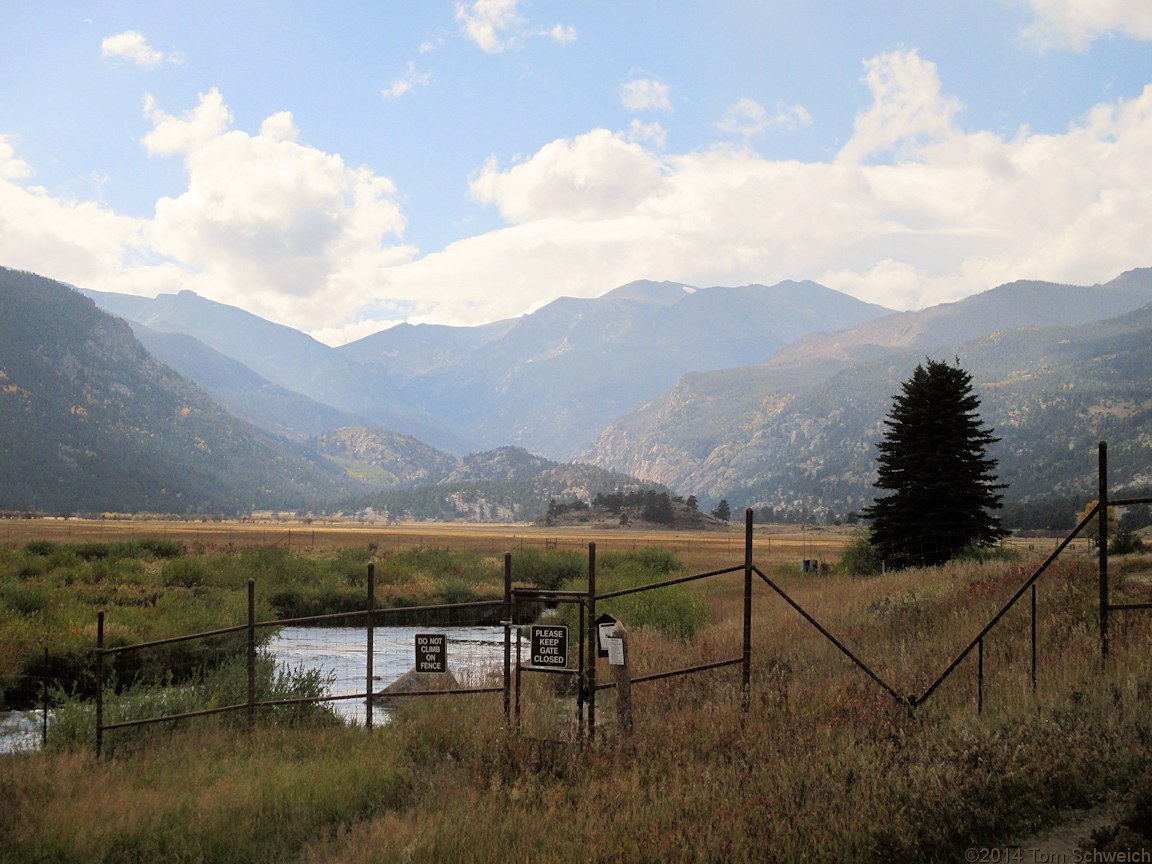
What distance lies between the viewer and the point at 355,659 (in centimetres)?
3052

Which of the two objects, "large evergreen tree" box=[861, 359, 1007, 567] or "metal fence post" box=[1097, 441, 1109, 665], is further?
"large evergreen tree" box=[861, 359, 1007, 567]

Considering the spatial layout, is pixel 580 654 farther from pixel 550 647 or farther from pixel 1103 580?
pixel 1103 580

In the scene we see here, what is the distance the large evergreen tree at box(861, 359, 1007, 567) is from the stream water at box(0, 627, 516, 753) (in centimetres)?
1620

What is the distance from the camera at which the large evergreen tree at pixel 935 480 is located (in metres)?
35.6

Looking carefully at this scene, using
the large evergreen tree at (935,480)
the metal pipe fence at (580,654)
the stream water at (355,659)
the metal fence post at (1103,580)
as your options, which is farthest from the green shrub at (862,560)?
the metal fence post at (1103,580)

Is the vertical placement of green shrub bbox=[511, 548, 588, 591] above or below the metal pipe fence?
below

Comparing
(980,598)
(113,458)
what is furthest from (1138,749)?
(113,458)

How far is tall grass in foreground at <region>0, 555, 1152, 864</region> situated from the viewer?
766 cm

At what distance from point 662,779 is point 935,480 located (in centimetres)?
3027

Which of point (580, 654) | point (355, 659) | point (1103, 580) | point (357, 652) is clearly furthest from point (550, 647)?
point (357, 652)

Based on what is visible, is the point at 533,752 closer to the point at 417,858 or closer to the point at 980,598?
the point at 417,858

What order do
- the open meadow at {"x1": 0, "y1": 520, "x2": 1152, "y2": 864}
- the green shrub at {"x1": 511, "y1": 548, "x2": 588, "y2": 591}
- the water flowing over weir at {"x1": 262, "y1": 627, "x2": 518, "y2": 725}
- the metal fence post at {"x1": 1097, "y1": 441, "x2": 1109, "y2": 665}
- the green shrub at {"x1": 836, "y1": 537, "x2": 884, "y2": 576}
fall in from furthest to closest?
the green shrub at {"x1": 511, "y1": 548, "x2": 588, "y2": 591} < the green shrub at {"x1": 836, "y1": 537, "x2": 884, "y2": 576} < the water flowing over weir at {"x1": 262, "y1": 627, "x2": 518, "y2": 725} < the metal fence post at {"x1": 1097, "y1": 441, "x2": 1109, "y2": 665} < the open meadow at {"x1": 0, "y1": 520, "x2": 1152, "y2": 864}

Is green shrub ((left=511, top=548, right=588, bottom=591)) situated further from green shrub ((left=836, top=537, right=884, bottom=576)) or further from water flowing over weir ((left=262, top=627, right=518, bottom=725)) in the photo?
green shrub ((left=836, top=537, right=884, bottom=576))

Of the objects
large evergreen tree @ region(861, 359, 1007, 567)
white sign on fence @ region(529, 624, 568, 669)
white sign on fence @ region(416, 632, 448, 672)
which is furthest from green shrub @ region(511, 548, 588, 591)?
white sign on fence @ region(529, 624, 568, 669)
